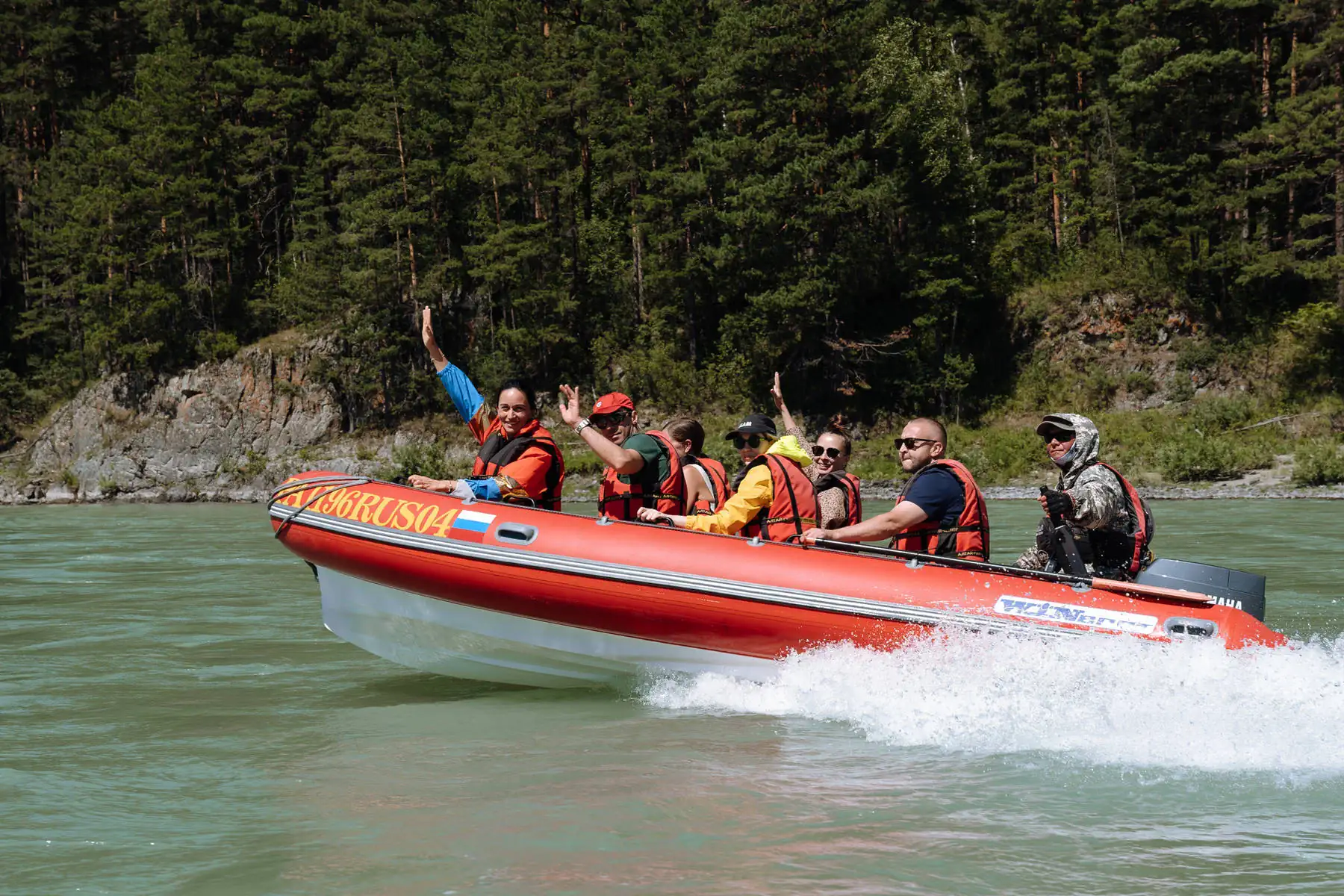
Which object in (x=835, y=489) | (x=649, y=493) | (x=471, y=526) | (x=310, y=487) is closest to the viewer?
(x=471, y=526)

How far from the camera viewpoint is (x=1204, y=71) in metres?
26.8

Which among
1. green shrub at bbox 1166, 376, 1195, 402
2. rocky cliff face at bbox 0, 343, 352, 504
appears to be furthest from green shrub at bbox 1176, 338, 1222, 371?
rocky cliff face at bbox 0, 343, 352, 504

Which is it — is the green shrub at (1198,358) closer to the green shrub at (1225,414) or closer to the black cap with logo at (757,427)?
the green shrub at (1225,414)

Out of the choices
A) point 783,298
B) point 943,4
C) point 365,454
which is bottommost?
point 365,454

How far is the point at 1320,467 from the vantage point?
21062 millimetres

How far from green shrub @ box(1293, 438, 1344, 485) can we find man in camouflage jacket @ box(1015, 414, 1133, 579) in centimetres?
1819

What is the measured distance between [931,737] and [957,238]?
86.1ft

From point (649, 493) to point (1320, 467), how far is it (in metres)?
18.8

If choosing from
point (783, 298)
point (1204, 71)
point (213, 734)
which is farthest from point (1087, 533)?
point (1204, 71)

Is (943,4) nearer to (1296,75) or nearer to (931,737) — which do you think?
(1296,75)

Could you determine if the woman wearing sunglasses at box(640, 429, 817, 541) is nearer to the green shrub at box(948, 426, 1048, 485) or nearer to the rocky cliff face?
the green shrub at box(948, 426, 1048, 485)

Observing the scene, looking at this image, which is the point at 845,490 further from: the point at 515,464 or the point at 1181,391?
the point at 1181,391

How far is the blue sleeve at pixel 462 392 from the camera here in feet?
21.8

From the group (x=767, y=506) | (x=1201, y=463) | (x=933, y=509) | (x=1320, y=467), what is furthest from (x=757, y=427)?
(x=1201, y=463)
